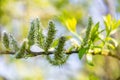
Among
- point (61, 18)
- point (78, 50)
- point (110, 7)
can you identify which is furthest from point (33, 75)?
point (78, 50)

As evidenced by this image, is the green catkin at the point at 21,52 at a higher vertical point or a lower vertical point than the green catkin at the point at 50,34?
lower

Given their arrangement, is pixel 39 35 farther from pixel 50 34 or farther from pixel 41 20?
pixel 41 20

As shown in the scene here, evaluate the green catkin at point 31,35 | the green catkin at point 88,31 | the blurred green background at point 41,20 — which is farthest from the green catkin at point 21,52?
the blurred green background at point 41,20

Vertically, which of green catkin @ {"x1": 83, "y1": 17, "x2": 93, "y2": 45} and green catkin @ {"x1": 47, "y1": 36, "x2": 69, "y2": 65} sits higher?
green catkin @ {"x1": 83, "y1": 17, "x2": 93, "y2": 45}

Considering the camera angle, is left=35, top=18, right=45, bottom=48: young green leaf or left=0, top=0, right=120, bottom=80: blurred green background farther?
left=0, top=0, right=120, bottom=80: blurred green background

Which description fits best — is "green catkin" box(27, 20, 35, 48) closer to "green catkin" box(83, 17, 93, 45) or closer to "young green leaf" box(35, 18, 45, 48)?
"young green leaf" box(35, 18, 45, 48)

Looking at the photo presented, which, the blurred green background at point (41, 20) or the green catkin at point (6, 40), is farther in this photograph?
the blurred green background at point (41, 20)

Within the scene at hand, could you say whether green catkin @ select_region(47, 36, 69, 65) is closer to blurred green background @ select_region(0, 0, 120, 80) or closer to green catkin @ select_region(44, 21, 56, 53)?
green catkin @ select_region(44, 21, 56, 53)

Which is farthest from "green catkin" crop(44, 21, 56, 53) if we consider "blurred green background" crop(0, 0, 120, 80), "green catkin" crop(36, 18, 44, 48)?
"blurred green background" crop(0, 0, 120, 80)

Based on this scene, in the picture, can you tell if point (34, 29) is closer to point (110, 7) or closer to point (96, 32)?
point (96, 32)

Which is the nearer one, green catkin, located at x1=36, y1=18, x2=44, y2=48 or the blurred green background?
green catkin, located at x1=36, y1=18, x2=44, y2=48

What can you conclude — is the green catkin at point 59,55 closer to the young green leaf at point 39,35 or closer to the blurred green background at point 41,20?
the young green leaf at point 39,35
